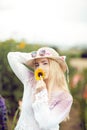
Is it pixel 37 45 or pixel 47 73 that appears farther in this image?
pixel 37 45

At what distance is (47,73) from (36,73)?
86 mm

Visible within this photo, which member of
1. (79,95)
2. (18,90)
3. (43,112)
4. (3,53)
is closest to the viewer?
(43,112)

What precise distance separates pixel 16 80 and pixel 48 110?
1.14 meters

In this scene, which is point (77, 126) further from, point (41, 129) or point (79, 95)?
point (41, 129)

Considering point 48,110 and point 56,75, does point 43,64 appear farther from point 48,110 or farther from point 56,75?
point 48,110

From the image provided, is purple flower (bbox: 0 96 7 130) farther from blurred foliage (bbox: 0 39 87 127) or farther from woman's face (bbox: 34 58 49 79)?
woman's face (bbox: 34 58 49 79)

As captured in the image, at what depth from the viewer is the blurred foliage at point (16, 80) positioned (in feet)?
14.3

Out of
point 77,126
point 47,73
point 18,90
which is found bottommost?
point 77,126

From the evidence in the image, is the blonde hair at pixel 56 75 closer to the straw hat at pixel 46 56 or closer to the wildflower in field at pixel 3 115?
the straw hat at pixel 46 56

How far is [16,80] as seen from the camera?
460 cm

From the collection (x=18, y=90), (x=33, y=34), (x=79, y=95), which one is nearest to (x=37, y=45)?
(x=33, y=34)

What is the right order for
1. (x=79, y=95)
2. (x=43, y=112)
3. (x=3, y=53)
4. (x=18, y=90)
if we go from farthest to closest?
1. (x=79, y=95)
2. (x=18, y=90)
3. (x=3, y=53)
4. (x=43, y=112)

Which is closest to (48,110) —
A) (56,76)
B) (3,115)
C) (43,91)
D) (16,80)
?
(43,91)

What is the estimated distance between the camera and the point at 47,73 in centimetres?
361
